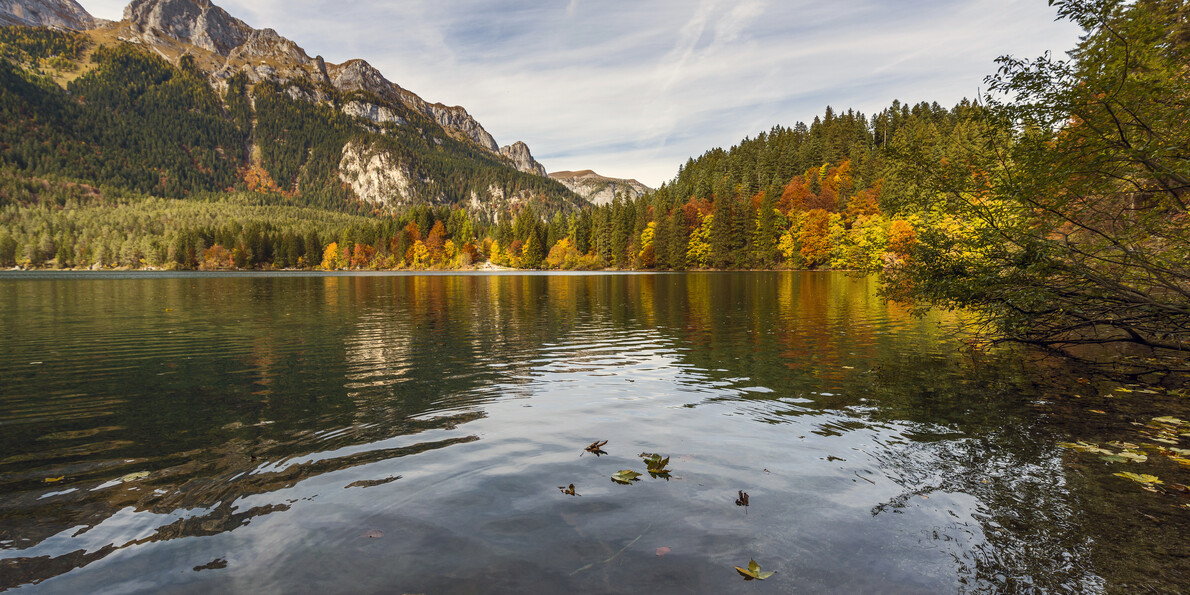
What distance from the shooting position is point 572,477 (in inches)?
347

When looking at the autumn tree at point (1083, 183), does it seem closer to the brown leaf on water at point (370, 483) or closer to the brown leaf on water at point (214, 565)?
the brown leaf on water at point (370, 483)

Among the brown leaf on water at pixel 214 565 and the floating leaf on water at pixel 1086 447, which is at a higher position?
the brown leaf on water at pixel 214 565

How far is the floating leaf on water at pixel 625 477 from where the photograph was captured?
27.9 feet

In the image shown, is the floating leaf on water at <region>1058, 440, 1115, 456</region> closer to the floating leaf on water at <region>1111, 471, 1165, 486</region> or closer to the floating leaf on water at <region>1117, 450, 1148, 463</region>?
the floating leaf on water at <region>1117, 450, 1148, 463</region>

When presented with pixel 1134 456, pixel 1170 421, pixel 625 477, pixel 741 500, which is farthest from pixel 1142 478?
pixel 625 477

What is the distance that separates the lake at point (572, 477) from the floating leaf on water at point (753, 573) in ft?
0.28

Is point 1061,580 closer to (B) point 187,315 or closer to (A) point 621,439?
(A) point 621,439

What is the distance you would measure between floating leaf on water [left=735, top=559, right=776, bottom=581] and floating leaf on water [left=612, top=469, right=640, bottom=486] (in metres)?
2.92

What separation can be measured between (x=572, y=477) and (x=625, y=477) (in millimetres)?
929

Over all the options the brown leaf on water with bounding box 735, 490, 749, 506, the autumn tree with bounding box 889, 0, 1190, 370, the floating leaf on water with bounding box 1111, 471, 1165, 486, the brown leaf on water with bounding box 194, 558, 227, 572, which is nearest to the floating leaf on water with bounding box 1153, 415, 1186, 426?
the autumn tree with bounding box 889, 0, 1190, 370

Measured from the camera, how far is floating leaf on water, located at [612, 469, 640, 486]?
335 inches

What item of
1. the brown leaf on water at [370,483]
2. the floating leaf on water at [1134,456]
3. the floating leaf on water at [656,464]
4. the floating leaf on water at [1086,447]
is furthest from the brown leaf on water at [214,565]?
the floating leaf on water at [1134,456]

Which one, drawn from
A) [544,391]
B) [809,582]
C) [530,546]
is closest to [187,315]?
[544,391]

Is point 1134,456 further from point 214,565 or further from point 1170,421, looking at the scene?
point 214,565
